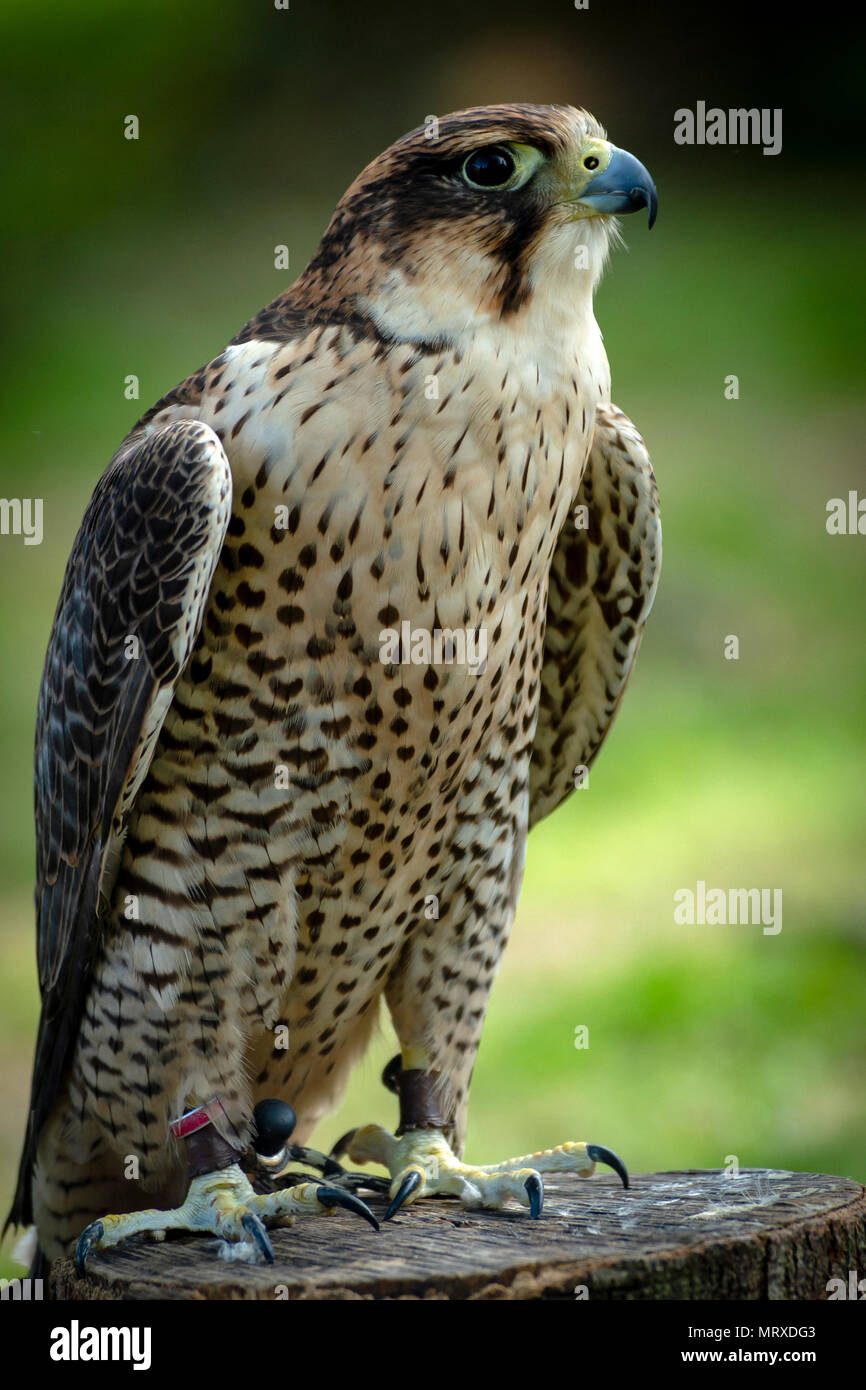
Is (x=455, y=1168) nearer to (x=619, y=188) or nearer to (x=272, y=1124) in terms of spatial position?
(x=272, y=1124)

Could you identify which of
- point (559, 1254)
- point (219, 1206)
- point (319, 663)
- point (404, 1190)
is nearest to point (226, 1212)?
A: point (219, 1206)

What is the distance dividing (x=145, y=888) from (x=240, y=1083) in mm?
434

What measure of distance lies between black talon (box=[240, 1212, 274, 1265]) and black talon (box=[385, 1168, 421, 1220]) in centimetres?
28

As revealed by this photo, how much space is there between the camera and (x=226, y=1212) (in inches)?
107

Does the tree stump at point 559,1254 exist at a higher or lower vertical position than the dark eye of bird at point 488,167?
lower

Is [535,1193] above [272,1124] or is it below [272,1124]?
below

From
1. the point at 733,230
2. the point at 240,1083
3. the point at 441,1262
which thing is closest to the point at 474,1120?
the point at 240,1083

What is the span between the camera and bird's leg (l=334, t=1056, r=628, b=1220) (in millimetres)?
2904

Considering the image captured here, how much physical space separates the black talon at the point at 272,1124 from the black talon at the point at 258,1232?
250 millimetres

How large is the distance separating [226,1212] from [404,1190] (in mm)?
381

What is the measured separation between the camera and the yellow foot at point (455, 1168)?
9.47 ft

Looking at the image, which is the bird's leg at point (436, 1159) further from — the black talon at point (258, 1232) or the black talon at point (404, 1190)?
the black talon at point (258, 1232)

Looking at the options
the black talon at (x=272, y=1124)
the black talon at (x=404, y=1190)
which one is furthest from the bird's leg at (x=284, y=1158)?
the black talon at (x=404, y=1190)
